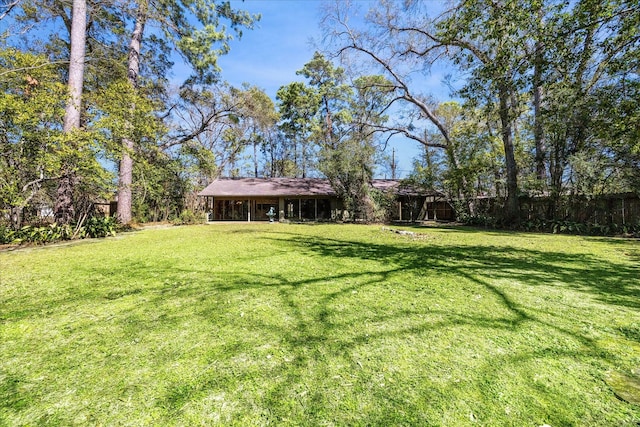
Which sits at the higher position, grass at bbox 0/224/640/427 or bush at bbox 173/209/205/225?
bush at bbox 173/209/205/225

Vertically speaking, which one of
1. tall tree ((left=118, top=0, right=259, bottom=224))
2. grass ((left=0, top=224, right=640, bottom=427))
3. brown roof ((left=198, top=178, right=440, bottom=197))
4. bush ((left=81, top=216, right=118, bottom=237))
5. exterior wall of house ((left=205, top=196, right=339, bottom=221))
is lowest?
grass ((left=0, top=224, right=640, bottom=427))

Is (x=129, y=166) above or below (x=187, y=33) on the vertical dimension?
below

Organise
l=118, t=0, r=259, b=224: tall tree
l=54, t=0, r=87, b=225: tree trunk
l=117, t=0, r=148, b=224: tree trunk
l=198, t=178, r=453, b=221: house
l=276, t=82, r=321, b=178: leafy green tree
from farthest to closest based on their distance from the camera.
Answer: l=276, t=82, r=321, b=178: leafy green tree < l=198, t=178, r=453, b=221: house < l=117, t=0, r=148, b=224: tree trunk < l=118, t=0, r=259, b=224: tall tree < l=54, t=0, r=87, b=225: tree trunk

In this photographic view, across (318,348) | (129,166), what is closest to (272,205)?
(129,166)

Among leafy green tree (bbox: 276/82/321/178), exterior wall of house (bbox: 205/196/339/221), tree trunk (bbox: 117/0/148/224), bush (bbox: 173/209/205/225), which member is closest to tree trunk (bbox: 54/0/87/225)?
tree trunk (bbox: 117/0/148/224)

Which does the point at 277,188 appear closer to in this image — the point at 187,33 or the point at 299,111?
the point at 299,111

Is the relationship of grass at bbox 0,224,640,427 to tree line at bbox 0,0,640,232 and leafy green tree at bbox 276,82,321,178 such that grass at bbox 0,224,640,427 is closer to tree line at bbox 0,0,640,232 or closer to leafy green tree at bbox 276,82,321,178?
tree line at bbox 0,0,640,232

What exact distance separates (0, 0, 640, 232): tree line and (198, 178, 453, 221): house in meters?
2.40

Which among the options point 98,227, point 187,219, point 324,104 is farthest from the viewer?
point 324,104

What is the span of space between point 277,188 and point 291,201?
170 cm

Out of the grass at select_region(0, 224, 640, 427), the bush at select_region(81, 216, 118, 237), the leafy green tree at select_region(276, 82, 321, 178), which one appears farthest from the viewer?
the leafy green tree at select_region(276, 82, 321, 178)

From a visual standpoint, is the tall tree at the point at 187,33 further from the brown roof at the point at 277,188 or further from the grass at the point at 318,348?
the grass at the point at 318,348

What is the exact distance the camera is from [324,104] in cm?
2909

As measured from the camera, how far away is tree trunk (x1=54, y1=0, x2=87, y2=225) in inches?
373
